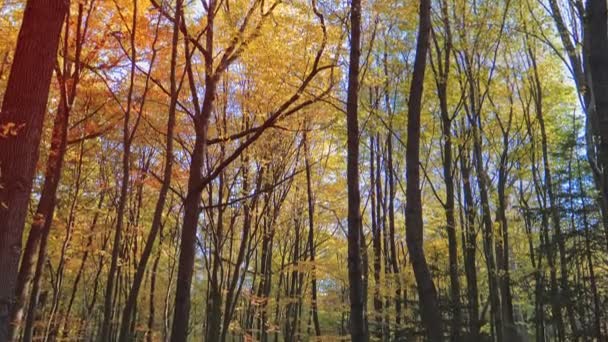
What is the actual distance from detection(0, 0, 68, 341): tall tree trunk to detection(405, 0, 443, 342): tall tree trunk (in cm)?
358

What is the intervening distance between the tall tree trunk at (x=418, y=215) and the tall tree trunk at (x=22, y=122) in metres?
3.58

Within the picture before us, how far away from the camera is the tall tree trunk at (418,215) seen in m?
4.74

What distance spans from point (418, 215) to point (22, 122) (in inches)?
150

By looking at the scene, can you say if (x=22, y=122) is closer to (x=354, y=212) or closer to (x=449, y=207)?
(x=354, y=212)

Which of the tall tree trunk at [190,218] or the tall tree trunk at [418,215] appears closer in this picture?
the tall tree trunk at [418,215]

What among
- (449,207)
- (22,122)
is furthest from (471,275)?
(22,122)

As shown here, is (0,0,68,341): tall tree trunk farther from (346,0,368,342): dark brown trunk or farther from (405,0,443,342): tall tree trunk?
(405,0,443,342): tall tree trunk

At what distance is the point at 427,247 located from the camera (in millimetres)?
15211

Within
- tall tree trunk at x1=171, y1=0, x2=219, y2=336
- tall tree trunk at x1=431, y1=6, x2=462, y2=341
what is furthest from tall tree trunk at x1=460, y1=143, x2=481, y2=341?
tall tree trunk at x1=171, y1=0, x2=219, y2=336

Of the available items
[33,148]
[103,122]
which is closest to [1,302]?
[33,148]

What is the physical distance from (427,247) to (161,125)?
29.9ft

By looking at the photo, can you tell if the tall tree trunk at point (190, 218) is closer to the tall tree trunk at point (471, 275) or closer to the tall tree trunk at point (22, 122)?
the tall tree trunk at point (22, 122)

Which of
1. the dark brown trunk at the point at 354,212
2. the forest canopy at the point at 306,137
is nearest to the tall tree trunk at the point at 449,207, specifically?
the forest canopy at the point at 306,137

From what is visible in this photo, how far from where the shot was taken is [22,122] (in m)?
3.46
